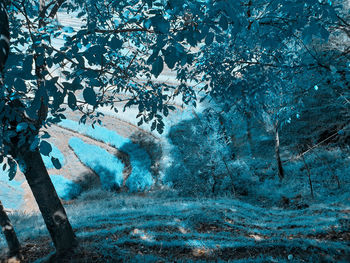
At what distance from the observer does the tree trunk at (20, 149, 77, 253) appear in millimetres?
3422

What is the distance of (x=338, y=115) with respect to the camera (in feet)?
44.0

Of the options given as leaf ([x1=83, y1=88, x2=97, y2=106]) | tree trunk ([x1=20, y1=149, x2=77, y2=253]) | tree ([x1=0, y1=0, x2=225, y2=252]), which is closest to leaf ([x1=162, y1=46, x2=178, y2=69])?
tree ([x1=0, y1=0, x2=225, y2=252])

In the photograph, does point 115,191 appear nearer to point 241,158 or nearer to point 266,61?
point 241,158

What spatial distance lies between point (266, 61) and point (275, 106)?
23.6 ft

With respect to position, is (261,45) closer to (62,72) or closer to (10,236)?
(62,72)

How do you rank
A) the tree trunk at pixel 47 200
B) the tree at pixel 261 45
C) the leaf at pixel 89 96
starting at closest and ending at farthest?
the leaf at pixel 89 96
the tree at pixel 261 45
the tree trunk at pixel 47 200

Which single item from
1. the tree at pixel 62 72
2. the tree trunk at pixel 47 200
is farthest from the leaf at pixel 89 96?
the tree trunk at pixel 47 200

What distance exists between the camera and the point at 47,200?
3.50 metres

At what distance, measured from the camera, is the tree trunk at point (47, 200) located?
3422 mm

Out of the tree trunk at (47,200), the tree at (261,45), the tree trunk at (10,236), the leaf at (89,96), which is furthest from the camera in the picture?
the tree trunk at (10,236)

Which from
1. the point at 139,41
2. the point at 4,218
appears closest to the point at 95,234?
the point at 4,218

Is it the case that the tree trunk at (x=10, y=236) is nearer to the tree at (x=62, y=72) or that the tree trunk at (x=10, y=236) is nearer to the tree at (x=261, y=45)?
the tree at (x=62, y=72)

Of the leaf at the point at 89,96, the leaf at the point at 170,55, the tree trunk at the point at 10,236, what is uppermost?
the leaf at the point at 170,55

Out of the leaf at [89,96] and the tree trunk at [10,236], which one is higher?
the leaf at [89,96]
